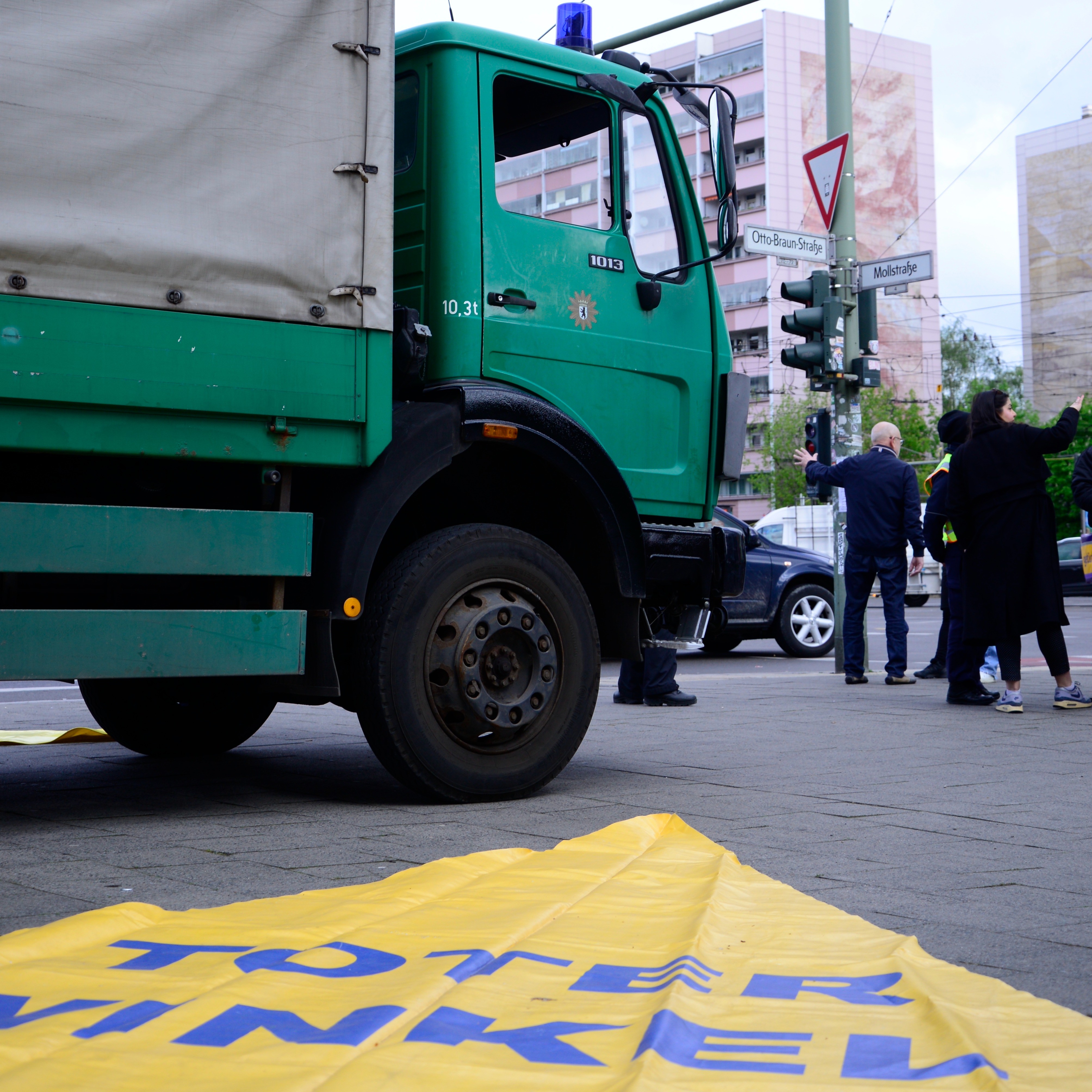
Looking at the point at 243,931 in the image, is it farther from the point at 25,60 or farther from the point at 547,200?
the point at 547,200

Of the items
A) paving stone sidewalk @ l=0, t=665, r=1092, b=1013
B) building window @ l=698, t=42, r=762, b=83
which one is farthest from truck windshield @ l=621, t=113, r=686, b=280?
building window @ l=698, t=42, r=762, b=83

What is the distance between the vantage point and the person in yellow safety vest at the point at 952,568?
9500mm

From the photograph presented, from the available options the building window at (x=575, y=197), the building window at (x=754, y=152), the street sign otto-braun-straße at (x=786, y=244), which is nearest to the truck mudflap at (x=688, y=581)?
the building window at (x=575, y=197)

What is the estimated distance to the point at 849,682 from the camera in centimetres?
1146

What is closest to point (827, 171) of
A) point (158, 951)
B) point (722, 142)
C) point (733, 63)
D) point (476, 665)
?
point (722, 142)

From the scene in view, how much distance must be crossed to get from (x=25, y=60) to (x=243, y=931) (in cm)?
277

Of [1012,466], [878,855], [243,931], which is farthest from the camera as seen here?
[1012,466]

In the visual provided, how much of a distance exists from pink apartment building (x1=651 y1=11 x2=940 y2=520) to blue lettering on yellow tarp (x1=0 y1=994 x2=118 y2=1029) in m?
63.3

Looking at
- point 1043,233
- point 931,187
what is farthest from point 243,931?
point 1043,233

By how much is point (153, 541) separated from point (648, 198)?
2283 millimetres

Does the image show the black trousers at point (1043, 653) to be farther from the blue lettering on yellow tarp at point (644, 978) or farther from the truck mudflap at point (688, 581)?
the blue lettering on yellow tarp at point (644, 978)

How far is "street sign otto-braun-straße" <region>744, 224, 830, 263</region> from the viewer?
11.3m

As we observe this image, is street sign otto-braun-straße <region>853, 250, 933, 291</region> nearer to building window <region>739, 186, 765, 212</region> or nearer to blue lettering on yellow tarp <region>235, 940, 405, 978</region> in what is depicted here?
blue lettering on yellow tarp <region>235, 940, 405, 978</region>

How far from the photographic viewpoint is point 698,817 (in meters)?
5.07
